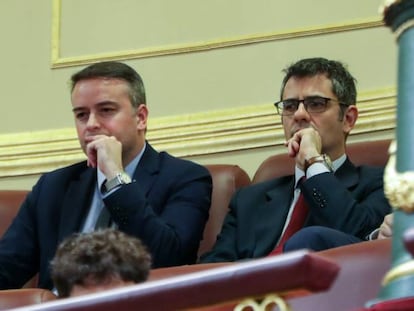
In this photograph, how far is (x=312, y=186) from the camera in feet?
5.19

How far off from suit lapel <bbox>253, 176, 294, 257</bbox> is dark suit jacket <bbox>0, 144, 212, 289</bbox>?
0.29 ft

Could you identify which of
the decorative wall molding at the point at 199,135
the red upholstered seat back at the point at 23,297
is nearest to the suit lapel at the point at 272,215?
the decorative wall molding at the point at 199,135

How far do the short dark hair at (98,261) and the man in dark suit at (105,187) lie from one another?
601mm

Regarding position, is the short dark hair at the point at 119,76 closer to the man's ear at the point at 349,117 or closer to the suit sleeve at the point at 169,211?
the suit sleeve at the point at 169,211

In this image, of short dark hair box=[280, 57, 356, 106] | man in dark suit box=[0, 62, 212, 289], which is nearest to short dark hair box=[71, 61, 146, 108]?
man in dark suit box=[0, 62, 212, 289]

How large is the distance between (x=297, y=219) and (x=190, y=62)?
0.69 metres

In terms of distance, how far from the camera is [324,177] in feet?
5.22

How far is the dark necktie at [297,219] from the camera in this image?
63.9 inches

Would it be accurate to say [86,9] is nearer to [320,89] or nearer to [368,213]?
[320,89]

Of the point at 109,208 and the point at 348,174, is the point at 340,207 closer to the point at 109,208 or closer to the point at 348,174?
the point at 348,174

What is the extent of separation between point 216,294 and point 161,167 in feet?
3.48

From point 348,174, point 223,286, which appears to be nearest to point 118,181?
point 348,174

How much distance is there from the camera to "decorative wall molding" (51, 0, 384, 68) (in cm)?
214

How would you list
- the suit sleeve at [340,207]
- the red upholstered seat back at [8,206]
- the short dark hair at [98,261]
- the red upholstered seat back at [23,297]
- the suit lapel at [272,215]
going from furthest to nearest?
the red upholstered seat back at [8,206], the suit lapel at [272,215], the suit sleeve at [340,207], the red upholstered seat back at [23,297], the short dark hair at [98,261]
